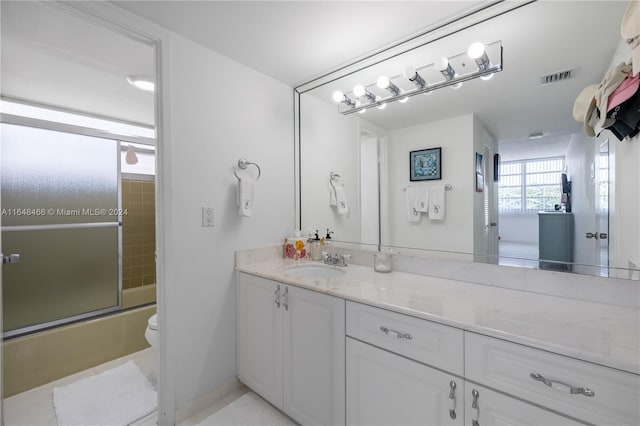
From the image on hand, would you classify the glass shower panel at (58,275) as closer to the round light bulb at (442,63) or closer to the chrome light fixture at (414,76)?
the chrome light fixture at (414,76)

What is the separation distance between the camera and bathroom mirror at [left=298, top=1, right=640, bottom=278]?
1.14m

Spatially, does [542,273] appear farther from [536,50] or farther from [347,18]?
[347,18]

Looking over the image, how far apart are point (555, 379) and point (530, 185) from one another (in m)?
0.89

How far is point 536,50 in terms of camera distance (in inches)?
51.2

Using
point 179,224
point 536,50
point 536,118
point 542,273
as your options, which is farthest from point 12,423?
point 536,50

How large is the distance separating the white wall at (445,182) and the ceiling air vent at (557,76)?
0.34m

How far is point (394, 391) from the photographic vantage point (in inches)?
43.3

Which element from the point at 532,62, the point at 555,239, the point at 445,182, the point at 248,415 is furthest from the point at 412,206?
the point at 248,415

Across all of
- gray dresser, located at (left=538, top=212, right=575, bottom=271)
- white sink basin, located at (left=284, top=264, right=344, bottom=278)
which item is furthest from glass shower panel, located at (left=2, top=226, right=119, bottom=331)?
gray dresser, located at (left=538, top=212, right=575, bottom=271)

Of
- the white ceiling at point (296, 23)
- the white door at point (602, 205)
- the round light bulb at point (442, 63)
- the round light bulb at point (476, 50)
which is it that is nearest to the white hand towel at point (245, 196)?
the white ceiling at point (296, 23)

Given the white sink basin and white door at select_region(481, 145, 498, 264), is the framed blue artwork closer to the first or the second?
white door at select_region(481, 145, 498, 264)

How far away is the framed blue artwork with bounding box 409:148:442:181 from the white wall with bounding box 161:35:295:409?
40.8 inches

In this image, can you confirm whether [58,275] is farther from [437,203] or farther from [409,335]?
[437,203]

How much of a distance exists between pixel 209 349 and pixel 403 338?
127 cm
